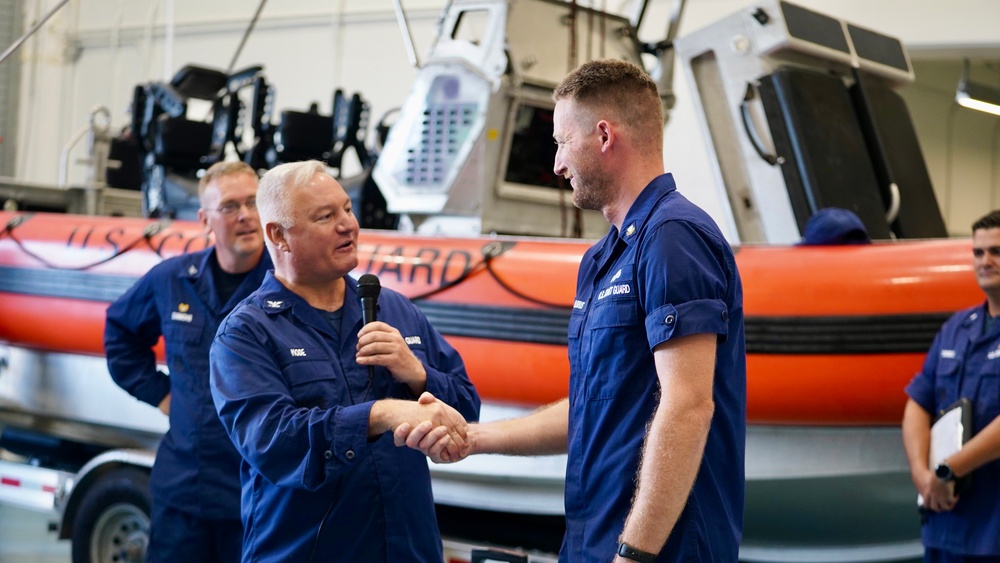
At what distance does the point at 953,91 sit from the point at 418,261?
344 inches

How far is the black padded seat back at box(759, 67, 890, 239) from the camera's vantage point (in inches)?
170

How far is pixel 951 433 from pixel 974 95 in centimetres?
577

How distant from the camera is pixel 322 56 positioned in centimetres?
1120

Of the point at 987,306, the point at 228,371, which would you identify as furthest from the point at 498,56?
the point at 228,371

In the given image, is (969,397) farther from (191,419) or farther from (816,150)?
(191,419)

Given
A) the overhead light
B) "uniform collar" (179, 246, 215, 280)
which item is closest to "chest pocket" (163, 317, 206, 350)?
"uniform collar" (179, 246, 215, 280)

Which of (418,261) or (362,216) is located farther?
(362,216)

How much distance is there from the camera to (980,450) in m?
3.23

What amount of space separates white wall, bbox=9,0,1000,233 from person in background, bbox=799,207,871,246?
521cm

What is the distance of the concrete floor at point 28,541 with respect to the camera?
5562mm

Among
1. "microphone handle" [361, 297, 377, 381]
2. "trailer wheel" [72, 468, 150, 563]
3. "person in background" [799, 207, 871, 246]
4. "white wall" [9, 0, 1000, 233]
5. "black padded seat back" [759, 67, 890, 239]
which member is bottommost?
"trailer wheel" [72, 468, 150, 563]

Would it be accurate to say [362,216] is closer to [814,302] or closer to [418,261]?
[418,261]

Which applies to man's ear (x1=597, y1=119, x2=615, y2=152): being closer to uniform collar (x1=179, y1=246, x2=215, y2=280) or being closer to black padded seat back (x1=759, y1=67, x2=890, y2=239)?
uniform collar (x1=179, y1=246, x2=215, y2=280)

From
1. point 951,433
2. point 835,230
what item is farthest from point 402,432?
point 835,230
